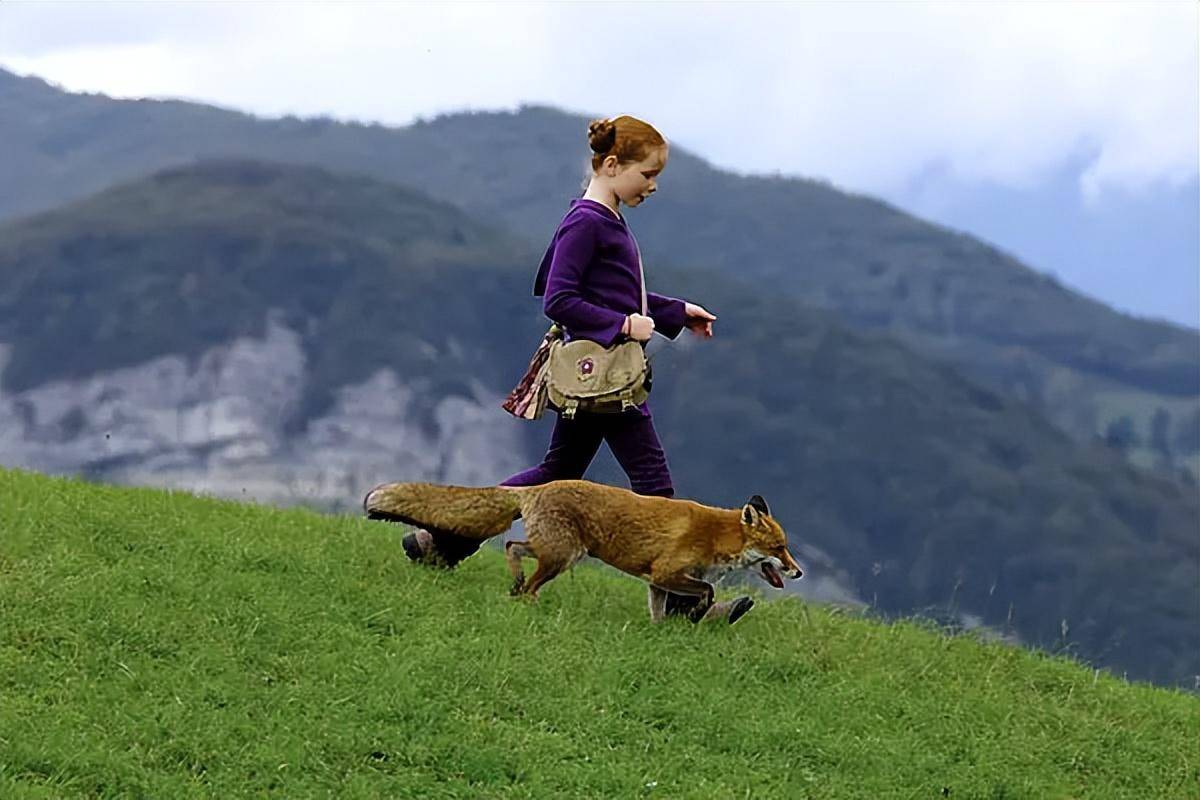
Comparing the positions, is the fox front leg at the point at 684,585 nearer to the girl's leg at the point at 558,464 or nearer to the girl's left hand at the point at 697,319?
the girl's leg at the point at 558,464

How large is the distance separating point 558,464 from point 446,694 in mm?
1791

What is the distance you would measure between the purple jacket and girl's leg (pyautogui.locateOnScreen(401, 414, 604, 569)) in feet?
1.79

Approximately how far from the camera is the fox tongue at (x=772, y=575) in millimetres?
7816

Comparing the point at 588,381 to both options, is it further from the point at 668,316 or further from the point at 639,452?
the point at 668,316

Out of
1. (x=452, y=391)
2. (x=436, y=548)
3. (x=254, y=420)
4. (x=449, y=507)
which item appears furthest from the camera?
(x=452, y=391)

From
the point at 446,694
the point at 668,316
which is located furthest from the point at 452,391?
the point at 446,694

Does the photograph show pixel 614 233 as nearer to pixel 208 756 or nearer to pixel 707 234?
pixel 208 756

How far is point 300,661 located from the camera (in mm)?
6914

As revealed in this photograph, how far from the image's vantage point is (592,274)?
7.89m

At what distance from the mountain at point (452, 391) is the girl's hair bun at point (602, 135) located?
46.5 meters

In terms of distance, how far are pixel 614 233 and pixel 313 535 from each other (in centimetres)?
273

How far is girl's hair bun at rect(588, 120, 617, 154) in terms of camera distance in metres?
7.86

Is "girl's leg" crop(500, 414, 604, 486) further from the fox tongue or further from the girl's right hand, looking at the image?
the fox tongue

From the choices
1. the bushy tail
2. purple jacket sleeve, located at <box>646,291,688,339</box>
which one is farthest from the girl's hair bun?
the bushy tail
